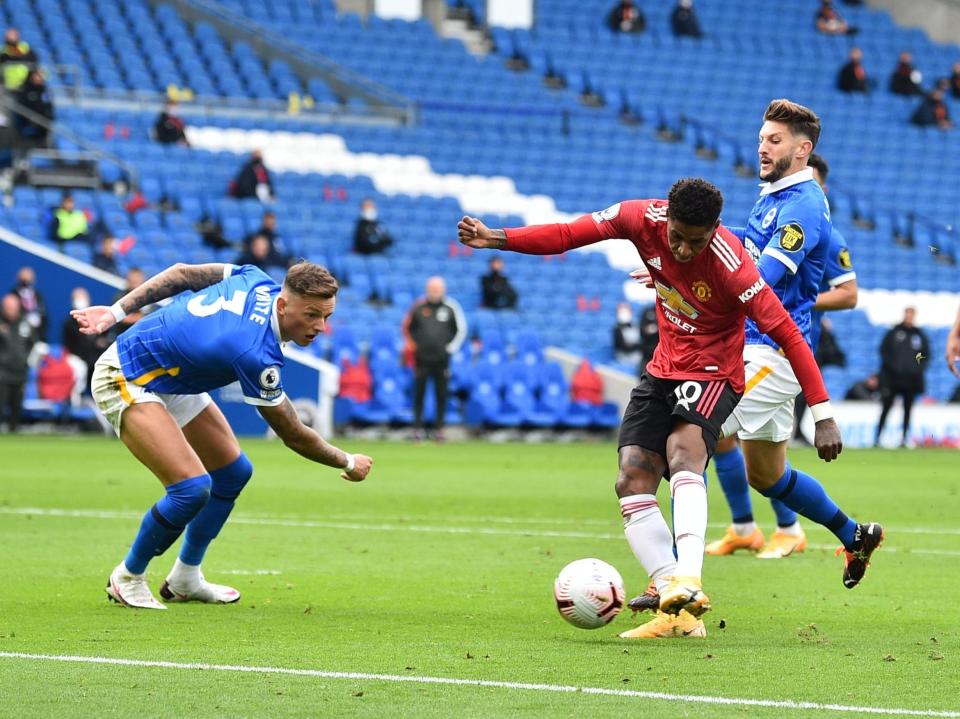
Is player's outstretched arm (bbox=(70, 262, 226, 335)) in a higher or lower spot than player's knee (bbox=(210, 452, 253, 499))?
higher

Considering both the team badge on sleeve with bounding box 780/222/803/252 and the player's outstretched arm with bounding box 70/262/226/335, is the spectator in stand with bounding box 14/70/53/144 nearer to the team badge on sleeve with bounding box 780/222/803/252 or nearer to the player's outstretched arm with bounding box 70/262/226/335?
the player's outstretched arm with bounding box 70/262/226/335

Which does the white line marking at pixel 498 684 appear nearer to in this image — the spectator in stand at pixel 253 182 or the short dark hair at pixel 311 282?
the short dark hair at pixel 311 282

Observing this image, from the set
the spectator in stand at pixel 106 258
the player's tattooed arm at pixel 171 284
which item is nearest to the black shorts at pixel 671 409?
the player's tattooed arm at pixel 171 284

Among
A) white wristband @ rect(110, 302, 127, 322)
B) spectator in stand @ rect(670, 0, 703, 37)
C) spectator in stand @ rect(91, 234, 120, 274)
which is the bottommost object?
spectator in stand @ rect(91, 234, 120, 274)

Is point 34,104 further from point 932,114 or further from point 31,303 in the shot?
point 932,114

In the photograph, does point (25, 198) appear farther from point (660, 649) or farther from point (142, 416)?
point (660, 649)

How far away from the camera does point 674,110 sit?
35594 millimetres

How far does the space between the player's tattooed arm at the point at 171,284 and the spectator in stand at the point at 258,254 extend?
16195mm

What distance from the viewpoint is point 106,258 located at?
24078 mm

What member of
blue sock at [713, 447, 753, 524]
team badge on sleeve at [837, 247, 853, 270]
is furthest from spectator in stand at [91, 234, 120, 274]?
team badge on sleeve at [837, 247, 853, 270]

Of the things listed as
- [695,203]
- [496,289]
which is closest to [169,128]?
[496,289]

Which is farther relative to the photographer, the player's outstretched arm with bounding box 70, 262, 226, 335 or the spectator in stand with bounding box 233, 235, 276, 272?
the spectator in stand with bounding box 233, 235, 276, 272

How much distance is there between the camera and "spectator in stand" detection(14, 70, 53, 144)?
84.1 ft

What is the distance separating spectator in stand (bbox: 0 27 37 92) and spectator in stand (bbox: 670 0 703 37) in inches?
611
